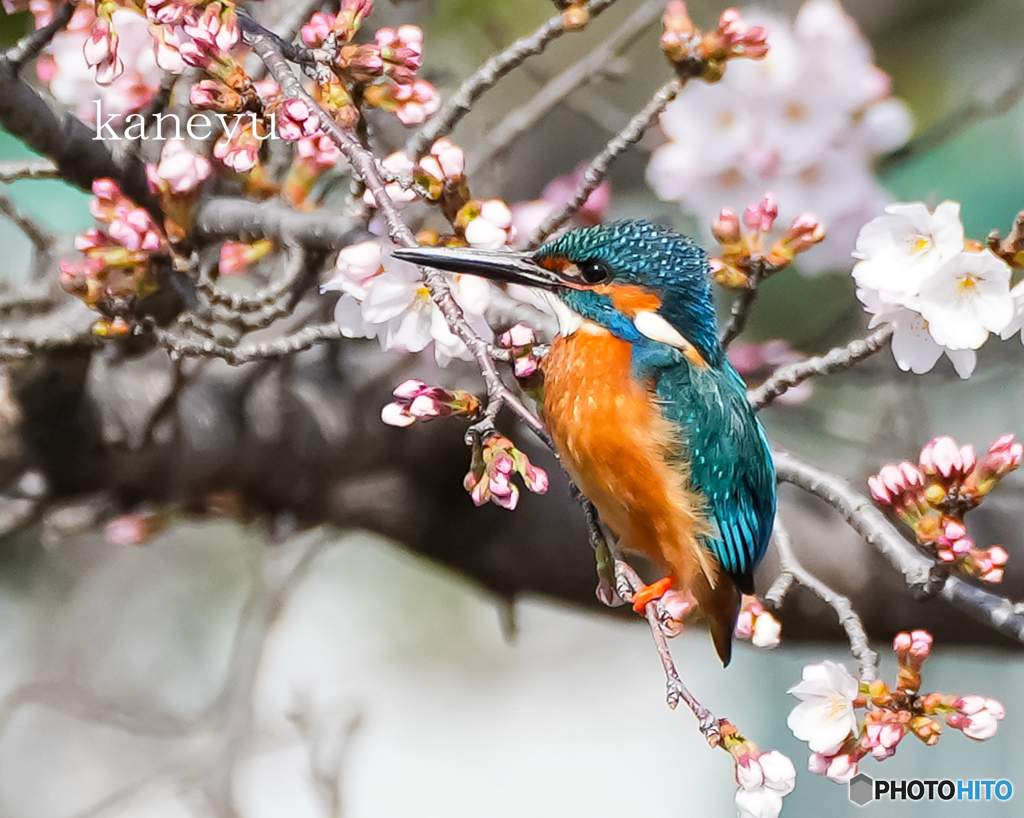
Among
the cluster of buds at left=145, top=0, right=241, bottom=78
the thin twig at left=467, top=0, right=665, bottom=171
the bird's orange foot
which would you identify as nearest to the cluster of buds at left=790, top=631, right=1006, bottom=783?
the bird's orange foot

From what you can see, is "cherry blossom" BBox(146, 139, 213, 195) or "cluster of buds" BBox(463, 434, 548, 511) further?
"cherry blossom" BBox(146, 139, 213, 195)

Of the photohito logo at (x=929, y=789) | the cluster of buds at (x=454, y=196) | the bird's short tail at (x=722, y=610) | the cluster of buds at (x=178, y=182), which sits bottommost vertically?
the photohito logo at (x=929, y=789)

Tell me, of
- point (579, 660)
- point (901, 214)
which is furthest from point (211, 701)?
point (901, 214)

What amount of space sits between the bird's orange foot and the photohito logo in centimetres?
18

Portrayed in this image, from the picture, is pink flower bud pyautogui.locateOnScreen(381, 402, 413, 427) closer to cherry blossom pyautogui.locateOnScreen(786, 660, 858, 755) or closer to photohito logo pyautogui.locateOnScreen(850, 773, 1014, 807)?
cherry blossom pyautogui.locateOnScreen(786, 660, 858, 755)

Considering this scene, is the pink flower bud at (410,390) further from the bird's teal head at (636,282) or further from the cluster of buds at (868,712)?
the cluster of buds at (868,712)

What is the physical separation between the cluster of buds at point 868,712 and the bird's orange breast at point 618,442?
13 centimetres

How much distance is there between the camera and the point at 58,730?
146 cm

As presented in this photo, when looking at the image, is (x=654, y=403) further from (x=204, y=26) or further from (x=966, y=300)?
(x=204, y=26)

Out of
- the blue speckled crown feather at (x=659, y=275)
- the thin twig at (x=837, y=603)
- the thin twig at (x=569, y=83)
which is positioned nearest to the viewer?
the thin twig at (x=837, y=603)

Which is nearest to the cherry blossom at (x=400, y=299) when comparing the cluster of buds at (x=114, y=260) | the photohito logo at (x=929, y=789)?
the cluster of buds at (x=114, y=260)

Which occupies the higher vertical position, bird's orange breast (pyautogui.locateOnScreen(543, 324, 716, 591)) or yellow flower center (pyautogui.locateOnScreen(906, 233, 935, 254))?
yellow flower center (pyautogui.locateOnScreen(906, 233, 935, 254))

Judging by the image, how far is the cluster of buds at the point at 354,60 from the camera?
536 mm

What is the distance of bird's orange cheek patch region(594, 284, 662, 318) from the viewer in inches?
24.9
